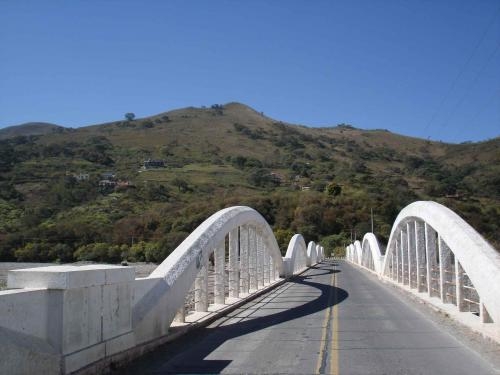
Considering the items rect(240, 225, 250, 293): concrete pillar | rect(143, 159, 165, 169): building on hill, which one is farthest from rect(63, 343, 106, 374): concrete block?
rect(143, 159, 165, 169): building on hill

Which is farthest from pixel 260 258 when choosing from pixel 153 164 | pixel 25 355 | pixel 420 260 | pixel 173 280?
pixel 153 164

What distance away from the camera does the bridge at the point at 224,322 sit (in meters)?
7.49

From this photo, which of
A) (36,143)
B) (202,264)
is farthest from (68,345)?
(36,143)

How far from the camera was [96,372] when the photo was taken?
8219 mm

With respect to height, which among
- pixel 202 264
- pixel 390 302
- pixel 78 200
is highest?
pixel 78 200

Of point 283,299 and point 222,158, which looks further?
point 222,158

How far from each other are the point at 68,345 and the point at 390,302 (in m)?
14.6

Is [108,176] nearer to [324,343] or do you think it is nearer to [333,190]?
[333,190]

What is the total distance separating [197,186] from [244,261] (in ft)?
289

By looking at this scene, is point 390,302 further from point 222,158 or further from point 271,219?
point 222,158

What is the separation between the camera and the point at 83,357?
798cm

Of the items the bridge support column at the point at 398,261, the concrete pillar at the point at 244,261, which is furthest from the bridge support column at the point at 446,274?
the bridge support column at the point at 398,261

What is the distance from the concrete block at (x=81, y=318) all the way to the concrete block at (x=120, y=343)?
314 millimetres

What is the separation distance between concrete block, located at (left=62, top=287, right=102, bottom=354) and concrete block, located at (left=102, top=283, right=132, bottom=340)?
188 millimetres
